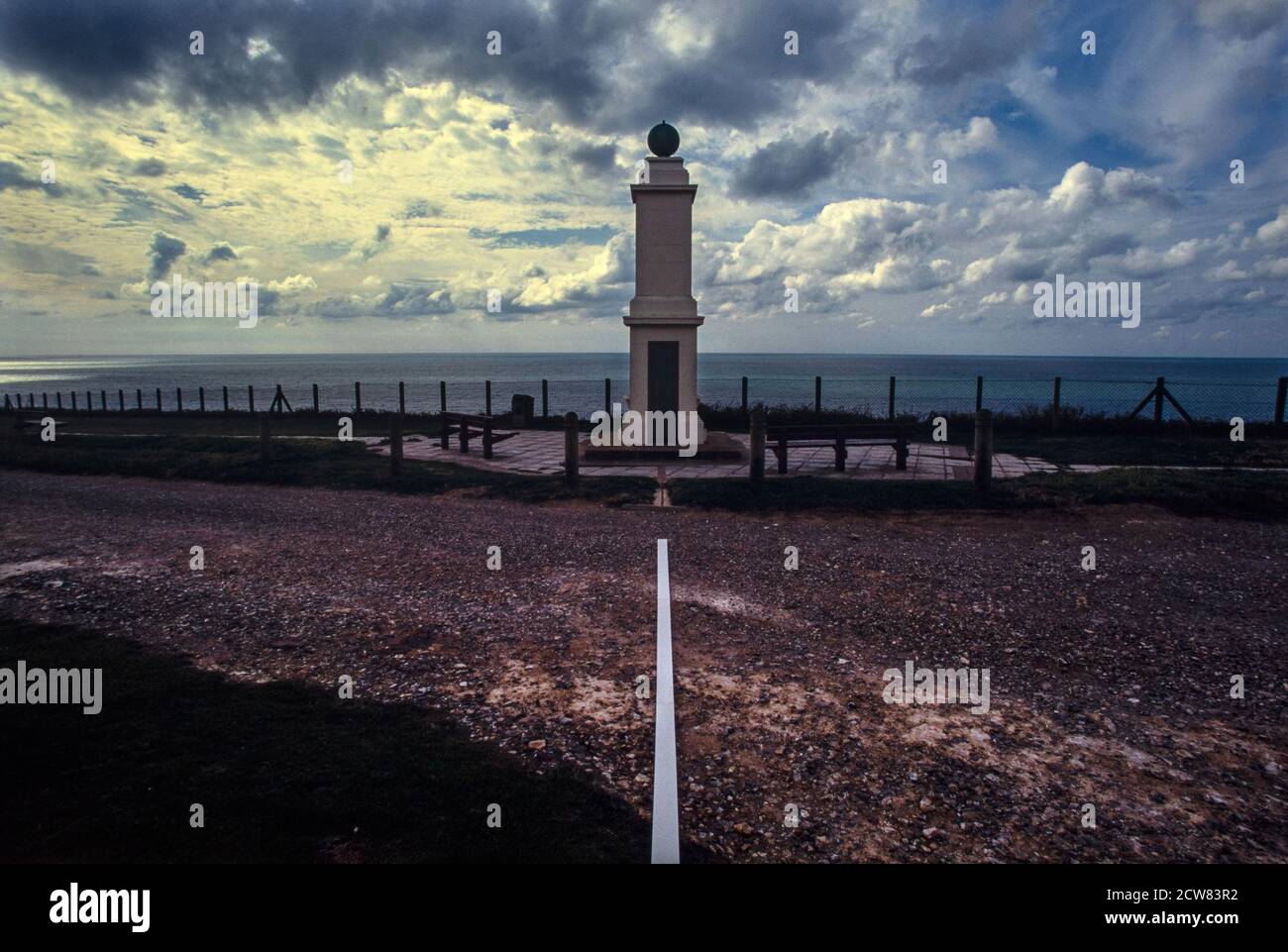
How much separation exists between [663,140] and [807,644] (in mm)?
12741

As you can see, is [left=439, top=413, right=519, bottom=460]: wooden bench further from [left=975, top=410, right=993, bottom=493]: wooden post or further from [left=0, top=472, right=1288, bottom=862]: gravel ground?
[left=975, top=410, right=993, bottom=493]: wooden post

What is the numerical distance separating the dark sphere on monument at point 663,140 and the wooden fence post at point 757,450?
705cm

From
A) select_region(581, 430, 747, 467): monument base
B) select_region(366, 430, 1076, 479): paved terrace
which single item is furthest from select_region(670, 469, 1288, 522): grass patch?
select_region(581, 430, 747, 467): monument base

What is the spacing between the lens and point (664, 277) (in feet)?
50.9

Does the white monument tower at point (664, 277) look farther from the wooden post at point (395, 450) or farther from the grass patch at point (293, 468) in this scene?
the wooden post at point (395, 450)

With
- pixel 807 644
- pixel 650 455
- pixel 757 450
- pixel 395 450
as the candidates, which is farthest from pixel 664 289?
pixel 807 644

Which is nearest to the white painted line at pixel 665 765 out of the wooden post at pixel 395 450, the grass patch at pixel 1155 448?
the wooden post at pixel 395 450

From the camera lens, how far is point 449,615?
6.34 metres

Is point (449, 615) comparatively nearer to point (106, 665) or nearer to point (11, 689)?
point (106, 665)

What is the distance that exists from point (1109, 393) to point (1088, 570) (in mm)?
91842

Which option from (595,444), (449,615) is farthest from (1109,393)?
(449,615)

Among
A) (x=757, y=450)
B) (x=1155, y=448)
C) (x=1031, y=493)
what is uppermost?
(x=757, y=450)

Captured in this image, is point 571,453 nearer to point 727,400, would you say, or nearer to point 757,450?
point 757,450

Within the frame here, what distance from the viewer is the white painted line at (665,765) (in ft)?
10.7
